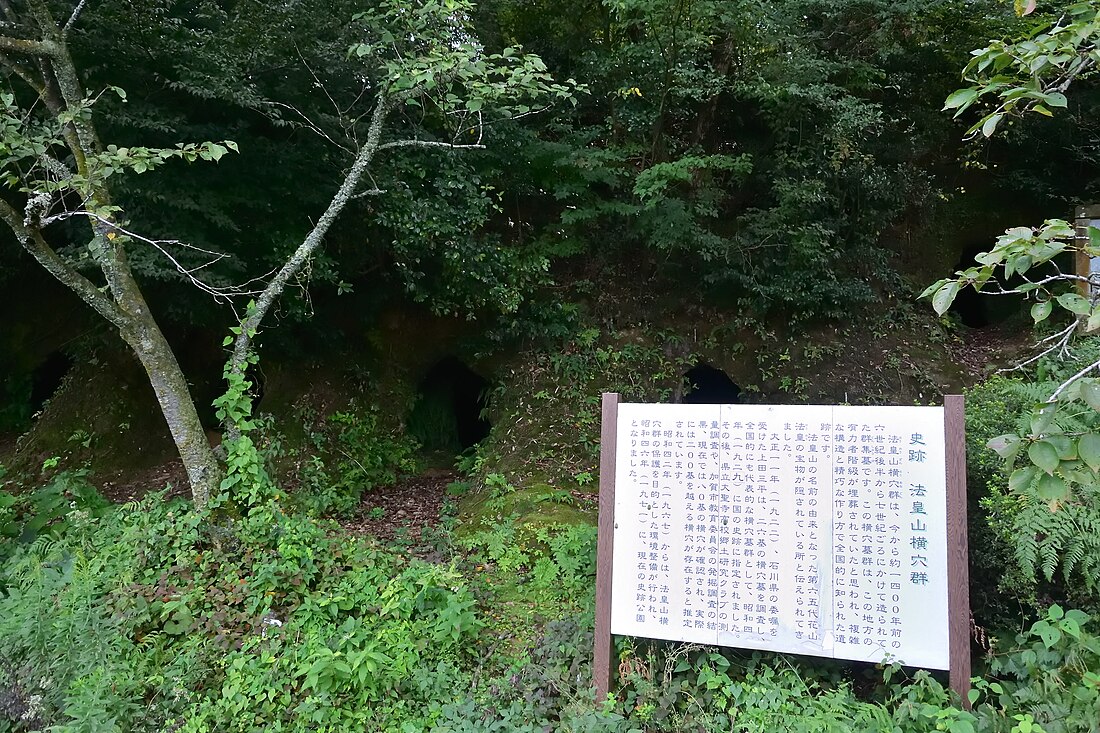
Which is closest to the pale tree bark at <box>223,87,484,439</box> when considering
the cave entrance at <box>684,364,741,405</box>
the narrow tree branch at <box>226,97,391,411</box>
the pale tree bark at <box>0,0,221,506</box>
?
the narrow tree branch at <box>226,97,391,411</box>

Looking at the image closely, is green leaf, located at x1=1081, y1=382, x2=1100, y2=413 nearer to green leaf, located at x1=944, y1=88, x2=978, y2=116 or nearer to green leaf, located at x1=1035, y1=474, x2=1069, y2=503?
green leaf, located at x1=1035, y1=474, x2=1069, y2=503

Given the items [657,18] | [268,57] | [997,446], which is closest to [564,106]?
[657,18]

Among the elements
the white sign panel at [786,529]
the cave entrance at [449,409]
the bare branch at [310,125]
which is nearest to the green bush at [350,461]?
the cave entrance at [449,409]

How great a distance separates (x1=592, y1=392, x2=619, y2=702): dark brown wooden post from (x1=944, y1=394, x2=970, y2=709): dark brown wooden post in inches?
64.9

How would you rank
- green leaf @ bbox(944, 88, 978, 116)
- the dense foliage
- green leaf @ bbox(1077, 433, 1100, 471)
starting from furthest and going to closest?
the dense foliage, green leaf @ bbox(944, 88, 978, 116), green leaf @ bbox(1077, 433, 1100, 471)

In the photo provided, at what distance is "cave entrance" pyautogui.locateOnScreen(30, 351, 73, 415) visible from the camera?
30.8 feet

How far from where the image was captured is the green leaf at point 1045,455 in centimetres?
163

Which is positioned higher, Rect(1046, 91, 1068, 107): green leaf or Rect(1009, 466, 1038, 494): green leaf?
Rect(1046, 91, 1068, 107): green leaf

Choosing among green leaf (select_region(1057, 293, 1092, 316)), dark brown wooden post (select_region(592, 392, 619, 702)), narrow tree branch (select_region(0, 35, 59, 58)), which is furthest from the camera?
narrow tree branch (select_region(0, 35, 59, 58))

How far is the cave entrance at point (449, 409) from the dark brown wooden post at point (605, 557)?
536 cm

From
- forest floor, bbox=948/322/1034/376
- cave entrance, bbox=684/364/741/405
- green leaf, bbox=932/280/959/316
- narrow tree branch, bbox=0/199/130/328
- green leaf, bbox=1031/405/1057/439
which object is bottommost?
green leaf, bbox=1031/405/1057/439

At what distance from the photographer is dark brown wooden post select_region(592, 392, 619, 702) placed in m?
3.28

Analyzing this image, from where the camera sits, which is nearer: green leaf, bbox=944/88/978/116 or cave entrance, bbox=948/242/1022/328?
green leaf, bbox=944/88/978/116

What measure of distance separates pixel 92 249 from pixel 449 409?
19.5ft
